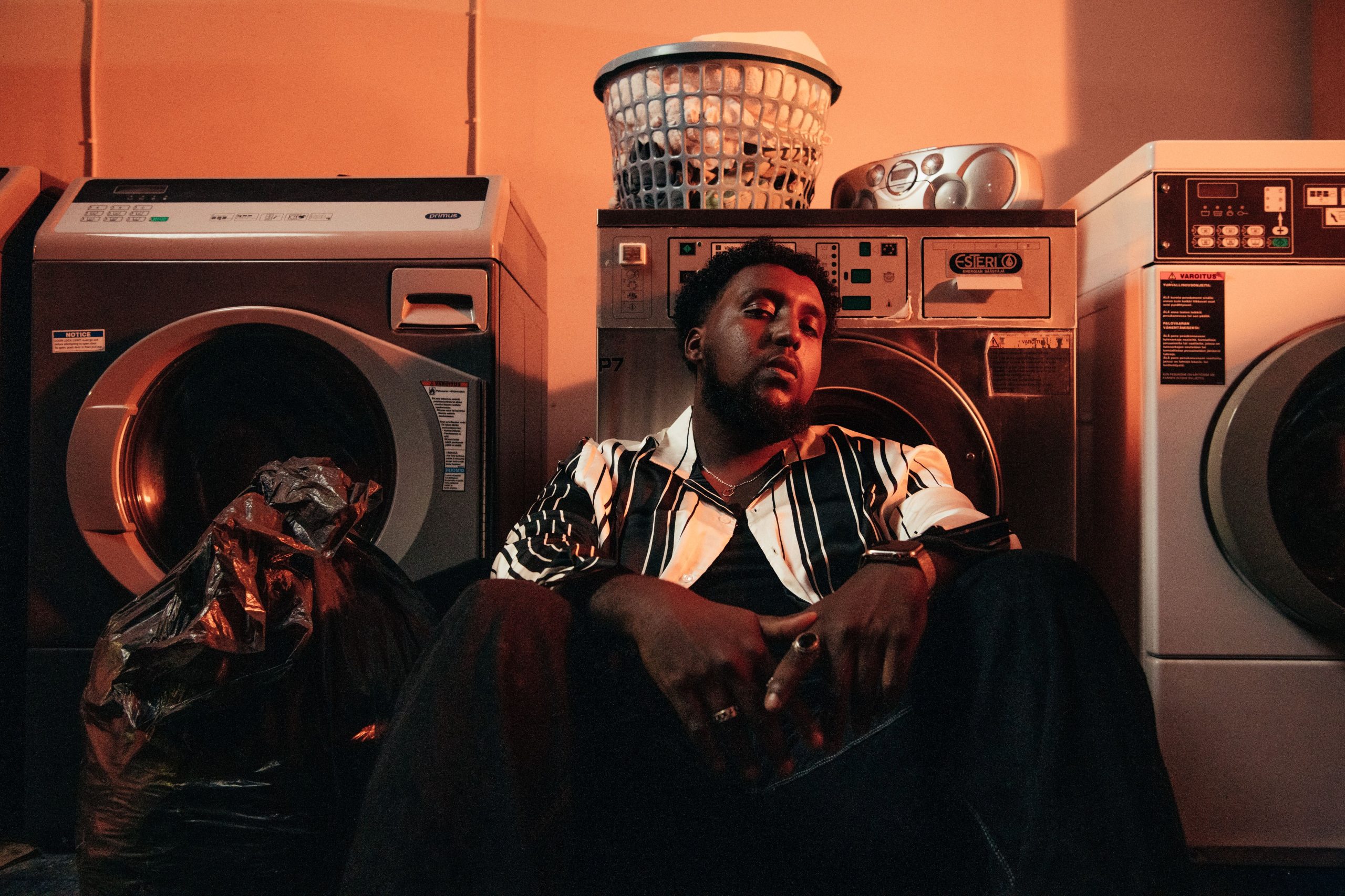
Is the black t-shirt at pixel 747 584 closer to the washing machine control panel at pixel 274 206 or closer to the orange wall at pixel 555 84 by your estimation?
the washing machine control panel at pixel 274 206

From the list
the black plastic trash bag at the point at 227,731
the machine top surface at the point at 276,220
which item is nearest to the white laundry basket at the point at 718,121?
the machine top surface at the point at 276,220

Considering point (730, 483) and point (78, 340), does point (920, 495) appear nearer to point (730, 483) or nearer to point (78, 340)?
point (730, 483)

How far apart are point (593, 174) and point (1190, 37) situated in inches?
58.6

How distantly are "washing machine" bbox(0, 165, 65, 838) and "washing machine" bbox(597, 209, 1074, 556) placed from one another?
3.29 ft

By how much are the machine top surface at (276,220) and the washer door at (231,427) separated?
0.13 metres

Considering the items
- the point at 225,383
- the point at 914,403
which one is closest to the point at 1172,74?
the point at 914,403

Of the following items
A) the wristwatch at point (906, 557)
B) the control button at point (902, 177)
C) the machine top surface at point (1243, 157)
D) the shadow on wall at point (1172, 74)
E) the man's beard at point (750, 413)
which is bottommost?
the wristwatch at point (906, 557)

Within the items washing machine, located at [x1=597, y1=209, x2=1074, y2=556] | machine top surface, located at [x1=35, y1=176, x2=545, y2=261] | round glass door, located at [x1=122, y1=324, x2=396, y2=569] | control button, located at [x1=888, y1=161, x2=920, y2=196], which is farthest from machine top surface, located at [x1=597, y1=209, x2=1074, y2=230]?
round glass door, located at [x1=122, y1=324, x2=396, y2=569]

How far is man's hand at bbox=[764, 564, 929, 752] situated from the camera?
79 centimetres

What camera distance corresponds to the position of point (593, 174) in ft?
6.86

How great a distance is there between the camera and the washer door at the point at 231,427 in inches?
52.8

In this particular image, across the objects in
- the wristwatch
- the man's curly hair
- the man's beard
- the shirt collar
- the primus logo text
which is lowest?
the wristwatch

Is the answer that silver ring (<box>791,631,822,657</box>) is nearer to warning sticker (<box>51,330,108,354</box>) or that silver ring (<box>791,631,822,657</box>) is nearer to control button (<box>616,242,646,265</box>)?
control button (<box>616,242,646,265</box>)

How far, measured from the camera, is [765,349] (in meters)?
1.18
